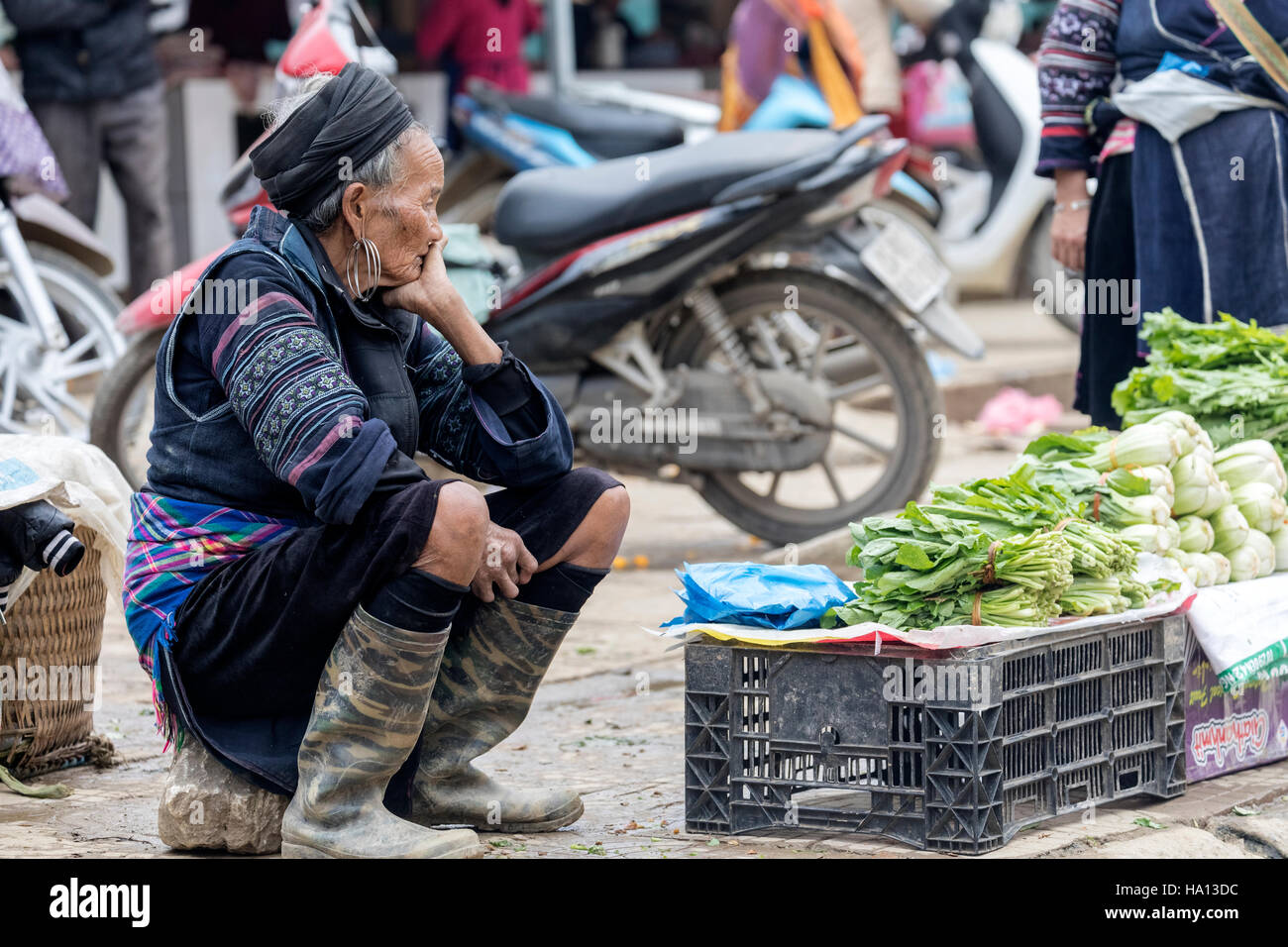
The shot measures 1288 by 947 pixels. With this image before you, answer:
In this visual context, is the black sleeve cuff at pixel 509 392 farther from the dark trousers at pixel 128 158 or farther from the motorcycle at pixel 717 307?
the dark trousers at pixel 128 158

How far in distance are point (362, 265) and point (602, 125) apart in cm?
583

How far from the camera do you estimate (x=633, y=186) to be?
5.72 m

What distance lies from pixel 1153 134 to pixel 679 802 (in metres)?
2.32

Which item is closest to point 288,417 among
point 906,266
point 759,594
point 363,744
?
point 363,744

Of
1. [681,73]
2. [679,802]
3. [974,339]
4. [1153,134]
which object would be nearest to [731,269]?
[974,339]

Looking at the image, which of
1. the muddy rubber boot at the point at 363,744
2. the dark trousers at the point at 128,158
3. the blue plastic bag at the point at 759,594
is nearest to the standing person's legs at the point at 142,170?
the dark trousers at the point at 128,158

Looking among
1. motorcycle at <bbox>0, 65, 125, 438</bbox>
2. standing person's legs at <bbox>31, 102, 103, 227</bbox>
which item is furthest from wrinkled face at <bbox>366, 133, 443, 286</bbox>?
standing person's legs at <bbox>31, 102, 103, 227</bbox>

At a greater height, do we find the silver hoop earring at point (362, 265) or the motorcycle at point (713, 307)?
the silver hoop earring at point (362, 265)

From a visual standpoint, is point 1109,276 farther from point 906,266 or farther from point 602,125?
point 602,125

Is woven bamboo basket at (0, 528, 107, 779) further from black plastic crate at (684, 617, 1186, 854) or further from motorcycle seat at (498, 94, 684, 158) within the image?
motorcycle seat at (498, 94, 684, 158)

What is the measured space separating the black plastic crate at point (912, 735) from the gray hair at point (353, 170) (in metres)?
0.95

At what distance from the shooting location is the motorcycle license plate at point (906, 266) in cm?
583

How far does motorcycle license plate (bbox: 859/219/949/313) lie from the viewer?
583cm

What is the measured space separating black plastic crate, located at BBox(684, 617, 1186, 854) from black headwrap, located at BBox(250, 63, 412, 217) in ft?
3.30
